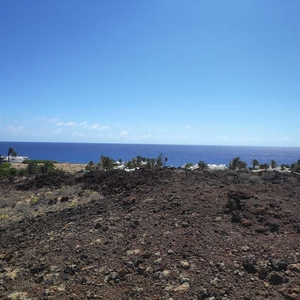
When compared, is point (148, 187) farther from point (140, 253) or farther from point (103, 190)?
point (140, 253)

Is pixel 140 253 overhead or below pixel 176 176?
below

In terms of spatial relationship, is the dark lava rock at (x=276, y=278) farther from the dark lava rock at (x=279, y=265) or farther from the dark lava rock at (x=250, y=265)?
the dark lava rock at (x=250, y=265)

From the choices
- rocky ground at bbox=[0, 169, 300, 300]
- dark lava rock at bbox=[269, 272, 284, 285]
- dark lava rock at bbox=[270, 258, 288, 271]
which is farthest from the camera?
dark lava rock at bbox=[270, 258, 288, 271]

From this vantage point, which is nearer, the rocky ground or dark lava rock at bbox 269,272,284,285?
dark lava rock at bbox 269,272,284,285

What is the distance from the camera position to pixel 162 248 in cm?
577

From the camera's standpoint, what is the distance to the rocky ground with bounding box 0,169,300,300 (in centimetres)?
454

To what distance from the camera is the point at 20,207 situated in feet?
39.3

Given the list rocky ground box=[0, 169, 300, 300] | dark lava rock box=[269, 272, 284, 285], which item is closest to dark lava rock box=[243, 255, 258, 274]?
rocky ground box=[0, 169, 300, 300]

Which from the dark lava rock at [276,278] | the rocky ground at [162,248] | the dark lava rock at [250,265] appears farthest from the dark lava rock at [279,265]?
the dark lava rock at [250,265]

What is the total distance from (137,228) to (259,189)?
5.77 metres

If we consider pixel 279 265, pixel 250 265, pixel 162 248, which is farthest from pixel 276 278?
pixel 162 248

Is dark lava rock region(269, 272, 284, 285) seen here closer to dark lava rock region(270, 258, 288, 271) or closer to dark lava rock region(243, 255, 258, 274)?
dark lava rock region(270, 258, 288, 271)

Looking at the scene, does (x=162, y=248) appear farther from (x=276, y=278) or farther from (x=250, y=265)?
Result: (x=276, y=278)

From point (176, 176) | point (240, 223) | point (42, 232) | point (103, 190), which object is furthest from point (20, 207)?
point (240, 223)
